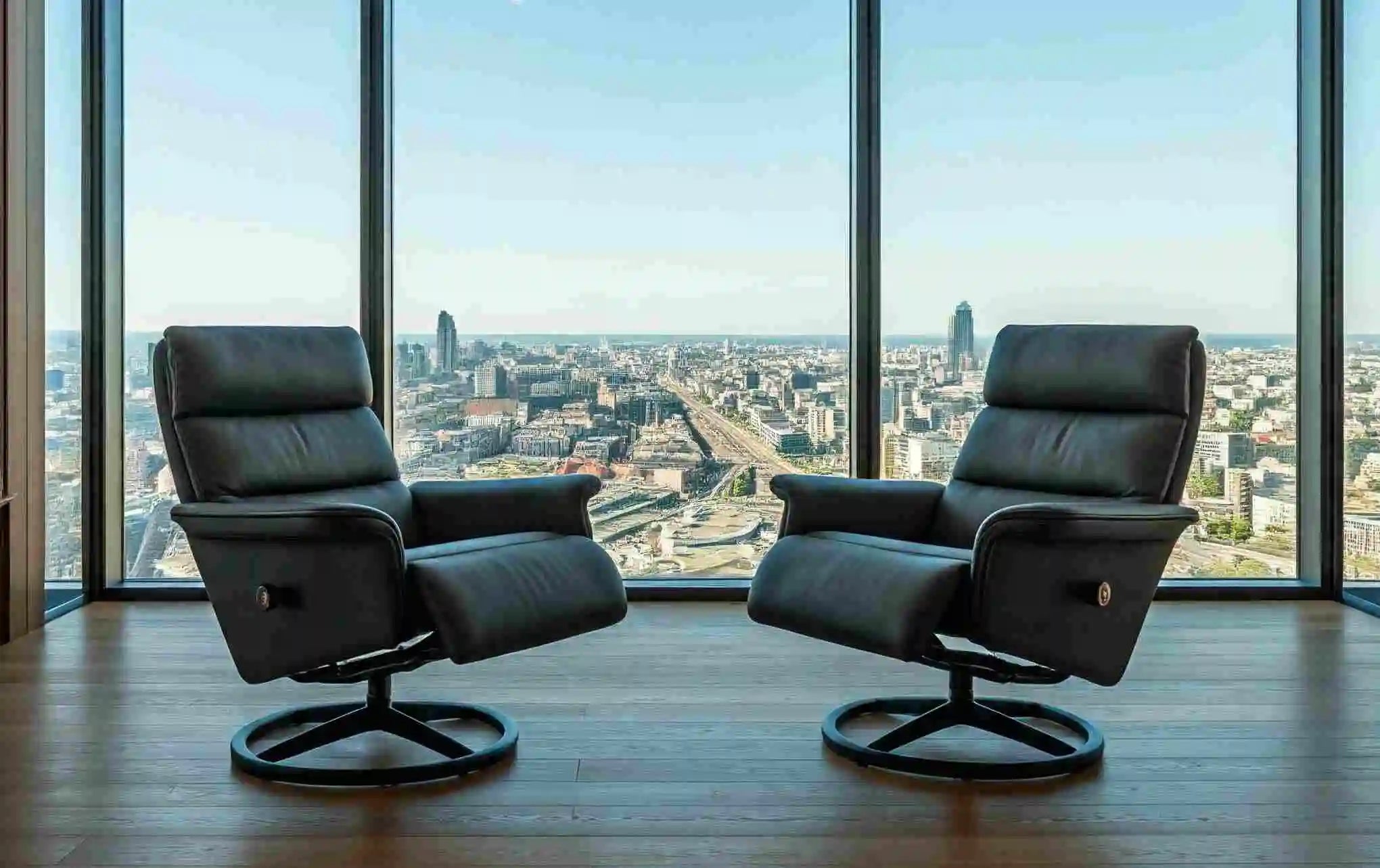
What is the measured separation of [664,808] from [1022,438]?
1220 mm

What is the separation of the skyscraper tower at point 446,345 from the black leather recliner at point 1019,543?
6.04 feet

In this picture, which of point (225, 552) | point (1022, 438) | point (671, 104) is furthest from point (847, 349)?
point (225, 552)

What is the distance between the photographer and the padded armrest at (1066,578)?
2273mm

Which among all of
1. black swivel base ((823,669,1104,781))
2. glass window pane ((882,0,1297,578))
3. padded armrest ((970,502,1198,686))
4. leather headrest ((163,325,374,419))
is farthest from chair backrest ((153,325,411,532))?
glass window pane ((882,0,1297,578))

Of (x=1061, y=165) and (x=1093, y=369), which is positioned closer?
(x=1093, y=369)

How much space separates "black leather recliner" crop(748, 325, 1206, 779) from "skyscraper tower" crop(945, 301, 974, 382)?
51.5 inches

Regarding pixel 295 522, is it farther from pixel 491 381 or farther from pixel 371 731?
pixel 491 381

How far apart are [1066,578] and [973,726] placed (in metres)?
0.46

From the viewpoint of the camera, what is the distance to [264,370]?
2.78 m

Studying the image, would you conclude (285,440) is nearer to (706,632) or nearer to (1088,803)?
(706,632)

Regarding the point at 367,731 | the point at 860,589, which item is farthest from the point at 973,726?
the point at 367,731

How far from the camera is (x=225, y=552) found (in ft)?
7.69

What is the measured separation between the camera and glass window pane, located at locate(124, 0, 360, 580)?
13.9 feet

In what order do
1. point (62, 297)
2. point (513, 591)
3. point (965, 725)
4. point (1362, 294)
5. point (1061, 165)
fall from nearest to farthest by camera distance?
point (513, 591)
point (965, 725)
point (62, 297)
point (1362, 294)
point (1061, 165)
